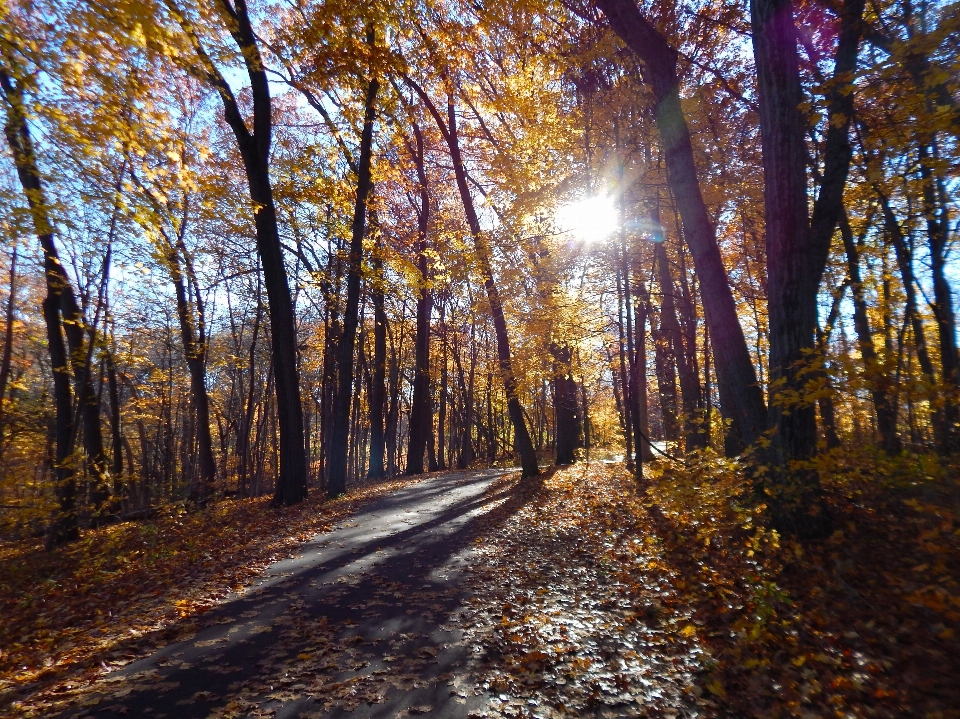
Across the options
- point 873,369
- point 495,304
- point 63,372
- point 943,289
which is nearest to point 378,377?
point 495,304

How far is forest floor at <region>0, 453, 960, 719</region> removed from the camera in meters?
Result: 3.57

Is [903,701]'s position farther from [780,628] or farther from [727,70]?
[727,70]

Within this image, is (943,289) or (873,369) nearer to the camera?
(873,369)

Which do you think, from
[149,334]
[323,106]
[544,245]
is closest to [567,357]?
[544,245]

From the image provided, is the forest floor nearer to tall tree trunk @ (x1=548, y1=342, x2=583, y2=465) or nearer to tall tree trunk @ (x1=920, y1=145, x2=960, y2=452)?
tall tree trunk @ (x1=920, y1=145, x2=960, y2=452)

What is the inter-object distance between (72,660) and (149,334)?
17.6 meters

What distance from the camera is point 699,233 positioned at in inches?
268

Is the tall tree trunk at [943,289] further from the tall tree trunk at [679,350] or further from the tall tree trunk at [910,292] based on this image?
the tall tree trunk at [679,350]

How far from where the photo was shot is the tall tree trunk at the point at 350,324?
1296 centimetres

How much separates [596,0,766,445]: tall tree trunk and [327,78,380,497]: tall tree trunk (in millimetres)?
7604

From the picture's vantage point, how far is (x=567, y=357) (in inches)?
643

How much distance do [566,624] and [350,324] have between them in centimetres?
971

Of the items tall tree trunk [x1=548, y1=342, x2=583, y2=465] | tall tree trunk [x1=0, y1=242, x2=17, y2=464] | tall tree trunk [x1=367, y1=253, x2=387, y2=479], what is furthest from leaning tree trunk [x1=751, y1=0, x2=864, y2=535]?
tall tree trunk [x1=0, y1=242, x2=17, y2=464]

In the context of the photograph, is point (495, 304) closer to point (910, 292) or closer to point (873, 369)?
point (910, 292)
